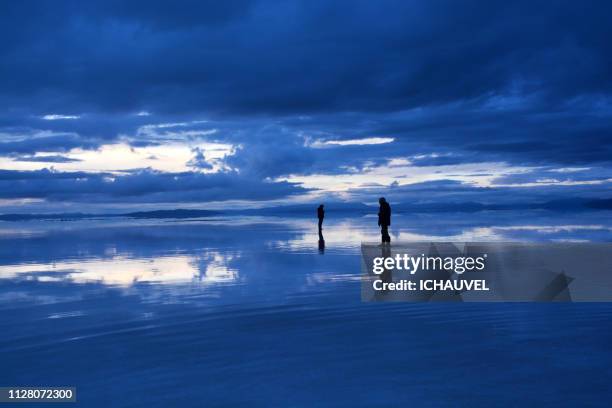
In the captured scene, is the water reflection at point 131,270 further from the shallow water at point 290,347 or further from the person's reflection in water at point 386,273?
the person's reflection in water at point 386,273

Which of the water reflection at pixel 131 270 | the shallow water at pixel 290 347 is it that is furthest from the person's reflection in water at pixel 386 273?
the water reflection at pixel 131 270

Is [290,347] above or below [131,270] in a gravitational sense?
below

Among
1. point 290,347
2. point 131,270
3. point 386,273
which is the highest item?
point 131,270

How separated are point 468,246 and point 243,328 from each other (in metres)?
20.5

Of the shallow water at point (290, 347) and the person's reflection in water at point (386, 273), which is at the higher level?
the person's reflection in water at point (386, 273)

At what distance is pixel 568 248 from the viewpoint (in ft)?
88.2

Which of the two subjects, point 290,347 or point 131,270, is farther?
point 131,270

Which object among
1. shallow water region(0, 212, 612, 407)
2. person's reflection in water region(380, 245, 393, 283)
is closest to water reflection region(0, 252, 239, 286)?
shallow water region(0, 212, 612, 407)

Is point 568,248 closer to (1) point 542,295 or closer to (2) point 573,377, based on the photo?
(1) point 542,295

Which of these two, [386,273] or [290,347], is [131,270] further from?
[290,347]

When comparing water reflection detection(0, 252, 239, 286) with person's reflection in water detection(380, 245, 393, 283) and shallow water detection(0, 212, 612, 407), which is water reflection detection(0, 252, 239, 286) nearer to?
shallow water detection(0, 212, 612, 407)

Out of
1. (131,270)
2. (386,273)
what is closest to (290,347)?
(386,273)

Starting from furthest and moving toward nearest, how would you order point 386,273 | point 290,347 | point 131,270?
1. point 131,270
2. point 386,273
3. point 290,347

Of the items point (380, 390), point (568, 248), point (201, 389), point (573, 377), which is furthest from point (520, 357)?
point (568, 248)
